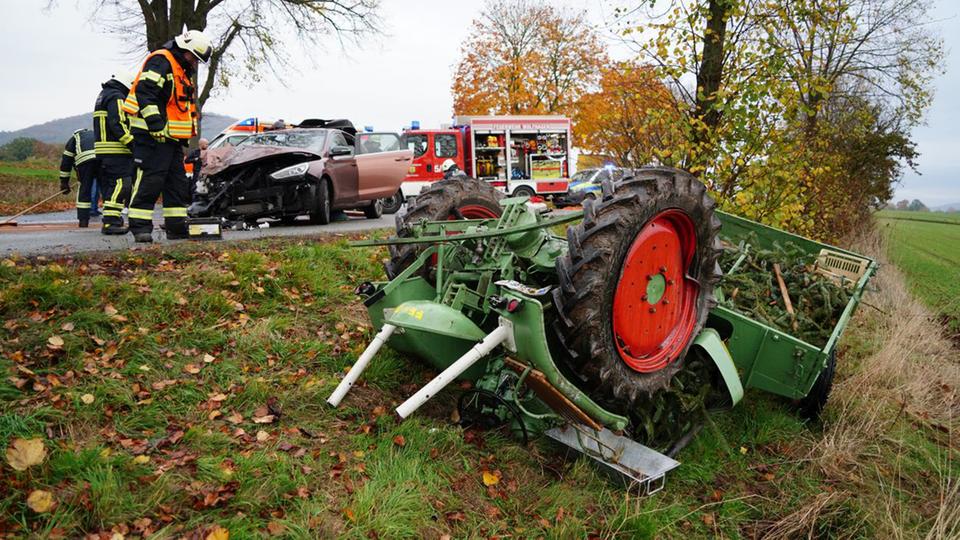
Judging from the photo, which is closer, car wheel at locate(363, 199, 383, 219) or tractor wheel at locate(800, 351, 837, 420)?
tractor wheel at locate(800, 351, 837, 420)

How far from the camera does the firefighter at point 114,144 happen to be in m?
7.23

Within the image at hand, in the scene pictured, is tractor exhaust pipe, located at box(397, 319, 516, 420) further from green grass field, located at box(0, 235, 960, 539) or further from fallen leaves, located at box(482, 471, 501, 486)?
fallen leaves, located at box(482, 471, 501, 486)

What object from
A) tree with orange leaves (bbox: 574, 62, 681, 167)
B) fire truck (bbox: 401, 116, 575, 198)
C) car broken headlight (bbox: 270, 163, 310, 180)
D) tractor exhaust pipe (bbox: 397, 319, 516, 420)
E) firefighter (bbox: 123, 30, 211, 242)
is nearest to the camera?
tractor exhaust pipe (bbox: 397, 319, 516, 420)

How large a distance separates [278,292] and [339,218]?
6.24 m

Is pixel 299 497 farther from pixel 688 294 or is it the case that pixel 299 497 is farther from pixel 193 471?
pixel 688 294

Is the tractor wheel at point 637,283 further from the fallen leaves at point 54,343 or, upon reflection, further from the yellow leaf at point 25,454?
the fallen leaves at point 54,343

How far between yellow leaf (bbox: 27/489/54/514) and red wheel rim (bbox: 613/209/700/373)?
2.69m

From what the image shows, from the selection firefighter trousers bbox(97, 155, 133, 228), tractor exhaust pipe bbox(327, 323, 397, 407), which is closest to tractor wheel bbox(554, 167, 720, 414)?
tractor exhaust pipe bbox(327, 323, 397, 407)

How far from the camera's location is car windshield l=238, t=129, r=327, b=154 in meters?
9.86

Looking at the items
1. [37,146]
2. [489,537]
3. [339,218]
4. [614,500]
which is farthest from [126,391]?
[37,146]

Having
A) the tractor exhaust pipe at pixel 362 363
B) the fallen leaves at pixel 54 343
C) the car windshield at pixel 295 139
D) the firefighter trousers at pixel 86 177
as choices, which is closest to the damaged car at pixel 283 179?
the car windshield at pixel 295 139

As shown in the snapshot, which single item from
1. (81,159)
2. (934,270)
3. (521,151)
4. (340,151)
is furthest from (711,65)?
(521,151)

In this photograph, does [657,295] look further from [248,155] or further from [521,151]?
[521,151]

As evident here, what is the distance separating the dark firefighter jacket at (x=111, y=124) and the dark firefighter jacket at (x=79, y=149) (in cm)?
182
